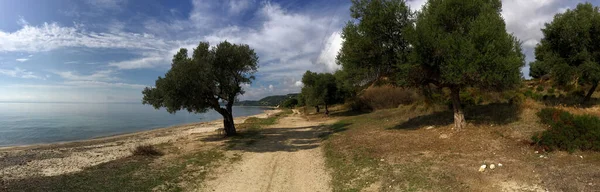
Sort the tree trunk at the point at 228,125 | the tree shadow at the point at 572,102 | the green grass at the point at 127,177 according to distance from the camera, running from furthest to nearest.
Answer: the tree trunk at the point at 228,125, the tree shadow at the point at 572,102, the green grass at the point at 127,177

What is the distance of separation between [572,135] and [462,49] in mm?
4827

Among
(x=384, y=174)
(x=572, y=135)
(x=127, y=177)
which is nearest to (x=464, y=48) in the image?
(x=572, y=135)

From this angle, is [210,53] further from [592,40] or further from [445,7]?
[592,40]

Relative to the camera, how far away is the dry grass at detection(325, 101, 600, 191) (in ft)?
24.0

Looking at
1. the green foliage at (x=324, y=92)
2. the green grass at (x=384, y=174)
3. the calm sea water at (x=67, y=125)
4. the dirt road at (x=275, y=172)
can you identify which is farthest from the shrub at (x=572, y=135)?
the calm sea water at (x=67, y=125)

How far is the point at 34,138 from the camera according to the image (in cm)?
3075

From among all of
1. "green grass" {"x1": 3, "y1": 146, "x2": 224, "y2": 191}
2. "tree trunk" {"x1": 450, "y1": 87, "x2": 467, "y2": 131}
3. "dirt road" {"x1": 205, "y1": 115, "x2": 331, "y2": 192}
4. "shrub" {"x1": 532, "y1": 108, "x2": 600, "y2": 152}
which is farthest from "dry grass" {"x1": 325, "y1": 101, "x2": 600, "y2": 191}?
"green grass" {"x1": 3, "y1": 146, "x2": 224, "y2": 191}

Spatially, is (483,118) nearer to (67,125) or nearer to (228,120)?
(228,120)

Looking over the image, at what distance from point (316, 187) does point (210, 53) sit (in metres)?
15.1

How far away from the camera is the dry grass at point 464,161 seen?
7.31 metres

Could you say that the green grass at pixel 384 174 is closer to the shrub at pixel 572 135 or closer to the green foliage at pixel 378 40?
the shrub at pixel 572 135

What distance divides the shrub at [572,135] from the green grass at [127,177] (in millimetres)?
11088

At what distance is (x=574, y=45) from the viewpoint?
A: 16641mm

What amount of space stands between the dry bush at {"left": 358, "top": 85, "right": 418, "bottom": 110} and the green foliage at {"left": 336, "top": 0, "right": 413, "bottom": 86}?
73.1ft
